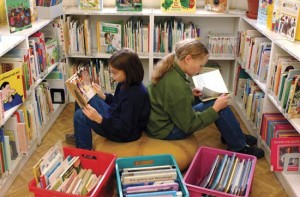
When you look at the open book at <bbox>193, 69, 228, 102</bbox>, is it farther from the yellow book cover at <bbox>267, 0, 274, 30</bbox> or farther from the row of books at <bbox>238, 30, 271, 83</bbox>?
the yellow book cover at <bbox>267, 0, 274, 30</bbox>

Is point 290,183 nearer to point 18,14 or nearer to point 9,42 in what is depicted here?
point 9,42

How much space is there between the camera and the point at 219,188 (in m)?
2.11

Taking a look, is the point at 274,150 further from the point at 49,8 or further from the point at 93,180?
the point at 49,8

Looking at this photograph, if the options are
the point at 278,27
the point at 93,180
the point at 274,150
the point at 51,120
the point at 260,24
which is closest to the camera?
the point at 93,180

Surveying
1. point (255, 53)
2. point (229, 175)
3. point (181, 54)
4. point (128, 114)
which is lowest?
point (229, 175)

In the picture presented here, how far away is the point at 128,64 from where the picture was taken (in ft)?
7.41

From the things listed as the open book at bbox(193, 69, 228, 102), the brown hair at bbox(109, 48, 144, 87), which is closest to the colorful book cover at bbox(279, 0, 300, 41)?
the open book at bbox(193, 69, 228, 102)

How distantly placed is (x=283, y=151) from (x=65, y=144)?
5.38 feet

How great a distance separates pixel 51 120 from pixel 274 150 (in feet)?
6.21

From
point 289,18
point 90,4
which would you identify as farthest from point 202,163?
point 90,4

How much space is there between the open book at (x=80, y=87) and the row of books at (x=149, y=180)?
484mm

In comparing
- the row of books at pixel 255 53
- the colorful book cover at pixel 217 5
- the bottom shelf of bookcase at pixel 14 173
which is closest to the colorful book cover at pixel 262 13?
the row of books at pixel 255 53

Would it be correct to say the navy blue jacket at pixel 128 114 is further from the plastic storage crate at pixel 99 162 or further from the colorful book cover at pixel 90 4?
the colorful book cover at pixel 90 4

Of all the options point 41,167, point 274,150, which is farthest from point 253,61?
point 41,167
